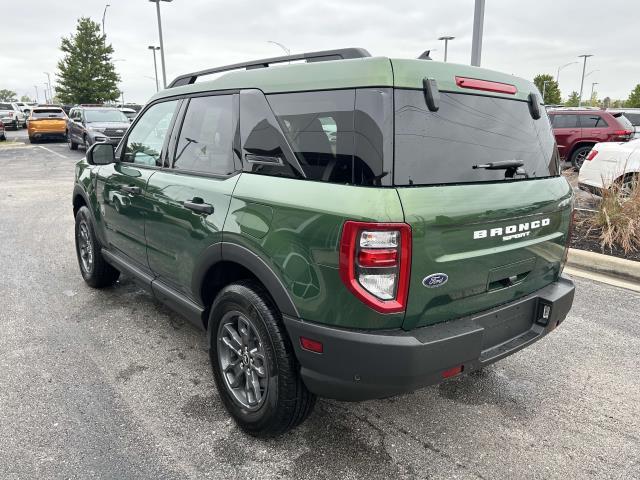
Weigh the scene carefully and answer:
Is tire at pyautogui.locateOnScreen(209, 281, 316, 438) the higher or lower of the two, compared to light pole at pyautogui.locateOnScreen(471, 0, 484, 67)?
lower

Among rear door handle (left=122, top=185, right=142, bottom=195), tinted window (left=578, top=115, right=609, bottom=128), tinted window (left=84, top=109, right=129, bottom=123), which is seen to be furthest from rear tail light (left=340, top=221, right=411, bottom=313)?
tinted window (left=84, top=109, right=129, bottom=123)

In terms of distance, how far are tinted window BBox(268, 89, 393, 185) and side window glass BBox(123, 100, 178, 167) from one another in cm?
141

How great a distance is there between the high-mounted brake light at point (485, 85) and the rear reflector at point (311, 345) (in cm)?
138

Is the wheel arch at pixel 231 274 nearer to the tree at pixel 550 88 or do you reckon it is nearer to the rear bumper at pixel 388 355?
the rear bumper at pixel 388 355

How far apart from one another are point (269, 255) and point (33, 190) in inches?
419

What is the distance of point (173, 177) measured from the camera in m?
3.14

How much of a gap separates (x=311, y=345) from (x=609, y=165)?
743 centimetres

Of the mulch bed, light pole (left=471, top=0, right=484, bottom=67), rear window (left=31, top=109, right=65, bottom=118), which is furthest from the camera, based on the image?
rear window (left=31, top=109, right=65, bottom=118)

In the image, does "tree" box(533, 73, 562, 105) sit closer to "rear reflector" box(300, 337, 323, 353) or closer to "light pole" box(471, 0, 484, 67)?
"light pole" box(471, 0, 484, 67)

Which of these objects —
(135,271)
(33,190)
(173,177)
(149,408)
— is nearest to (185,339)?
(135,271)

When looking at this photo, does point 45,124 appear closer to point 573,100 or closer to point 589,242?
point 589,242

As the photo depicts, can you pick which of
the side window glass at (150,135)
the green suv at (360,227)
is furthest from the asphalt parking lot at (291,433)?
the side window glass at (150,135)

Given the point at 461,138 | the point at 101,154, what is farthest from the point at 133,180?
the point at 461,138

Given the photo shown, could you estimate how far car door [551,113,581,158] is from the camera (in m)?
14.2
